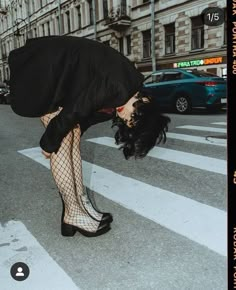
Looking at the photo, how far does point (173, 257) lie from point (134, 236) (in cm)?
41

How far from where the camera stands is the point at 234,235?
1.48 metres

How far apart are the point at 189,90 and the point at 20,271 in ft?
32.4

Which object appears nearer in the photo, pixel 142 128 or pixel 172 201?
pixel 142 128

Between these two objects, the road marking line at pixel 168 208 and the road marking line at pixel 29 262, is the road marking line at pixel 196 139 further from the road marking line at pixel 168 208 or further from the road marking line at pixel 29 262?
the road marking line at pixel 29 262

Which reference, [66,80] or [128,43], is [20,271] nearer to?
[66,80]

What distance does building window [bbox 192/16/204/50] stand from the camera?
1960 centimetres

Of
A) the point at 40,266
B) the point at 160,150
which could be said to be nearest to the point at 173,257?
the point at 40,266

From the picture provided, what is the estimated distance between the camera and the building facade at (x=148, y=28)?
63.0 feet

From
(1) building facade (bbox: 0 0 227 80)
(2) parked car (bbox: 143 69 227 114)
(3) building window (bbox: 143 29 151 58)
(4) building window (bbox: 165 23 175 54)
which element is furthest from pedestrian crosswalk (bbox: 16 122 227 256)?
(3) building window (bbox: 143 29 151 58)

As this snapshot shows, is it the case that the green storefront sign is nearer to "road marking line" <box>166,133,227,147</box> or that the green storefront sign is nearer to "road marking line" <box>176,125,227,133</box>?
"road marking line" <box>176,125,227,133</box>

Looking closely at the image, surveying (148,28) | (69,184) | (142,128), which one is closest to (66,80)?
(142,128)

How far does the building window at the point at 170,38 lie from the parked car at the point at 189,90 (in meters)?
10.3

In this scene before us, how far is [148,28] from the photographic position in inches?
921

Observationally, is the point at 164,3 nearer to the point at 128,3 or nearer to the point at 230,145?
the point at 128,3
